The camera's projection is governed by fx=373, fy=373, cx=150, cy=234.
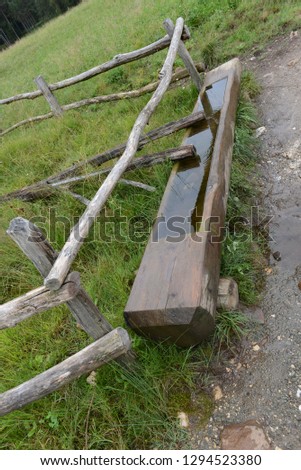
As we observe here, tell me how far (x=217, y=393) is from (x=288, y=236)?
1568 mm

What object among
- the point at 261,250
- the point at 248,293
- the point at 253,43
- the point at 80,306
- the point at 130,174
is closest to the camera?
the point at 80,306

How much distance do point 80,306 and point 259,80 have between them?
500 centimetres

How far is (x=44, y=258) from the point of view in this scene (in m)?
1.98

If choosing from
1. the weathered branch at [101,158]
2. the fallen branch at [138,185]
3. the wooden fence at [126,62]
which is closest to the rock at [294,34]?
the wooden fence at [126,62]

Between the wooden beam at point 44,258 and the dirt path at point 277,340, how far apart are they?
969 mm

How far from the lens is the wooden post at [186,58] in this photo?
5223mm

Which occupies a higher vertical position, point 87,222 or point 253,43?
point 87,222

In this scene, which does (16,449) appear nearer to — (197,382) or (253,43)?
(197,382)

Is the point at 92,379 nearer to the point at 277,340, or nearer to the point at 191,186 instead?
the point at 277,340

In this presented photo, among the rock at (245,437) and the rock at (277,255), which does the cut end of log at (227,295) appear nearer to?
the rock at (277,255)

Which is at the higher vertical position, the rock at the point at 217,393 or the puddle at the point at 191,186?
the puddle at the point at 191,186

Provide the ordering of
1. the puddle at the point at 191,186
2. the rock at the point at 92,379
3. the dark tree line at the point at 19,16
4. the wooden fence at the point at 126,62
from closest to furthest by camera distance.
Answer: the rock at the point at 92,379, the puddle at the point at 191,186, the wooden fence at the point at 126,62, the dark tree line at the point at 19,16

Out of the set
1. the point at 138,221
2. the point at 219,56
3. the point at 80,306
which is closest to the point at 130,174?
the point at 138,221

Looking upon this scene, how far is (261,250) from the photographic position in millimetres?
3332
